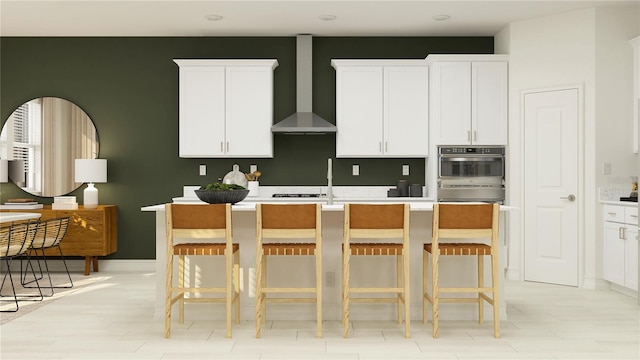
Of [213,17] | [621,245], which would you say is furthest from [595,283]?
[213,17]

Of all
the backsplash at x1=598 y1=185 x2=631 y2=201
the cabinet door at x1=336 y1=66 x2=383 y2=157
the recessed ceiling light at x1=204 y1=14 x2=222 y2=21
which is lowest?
the backsplash at x1=598 y1=185 x2=631 y2=201

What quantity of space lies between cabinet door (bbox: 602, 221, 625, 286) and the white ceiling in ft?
7.12

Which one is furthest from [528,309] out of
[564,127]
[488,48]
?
[488,48]

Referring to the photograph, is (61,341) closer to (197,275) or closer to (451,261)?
(197,275)

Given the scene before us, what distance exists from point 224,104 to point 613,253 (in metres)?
4.26

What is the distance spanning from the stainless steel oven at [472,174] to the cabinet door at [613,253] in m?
1.14

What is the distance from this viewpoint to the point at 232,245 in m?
3.93

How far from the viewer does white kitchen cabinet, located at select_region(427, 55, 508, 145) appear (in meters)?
6.25

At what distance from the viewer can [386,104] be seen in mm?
6426

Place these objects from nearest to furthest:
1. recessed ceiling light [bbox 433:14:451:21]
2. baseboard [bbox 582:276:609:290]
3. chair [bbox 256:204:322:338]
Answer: chair [bbox 256:204:322:338], baseboard [bbox 582:276:609:290], recessed ceiling light [bbox 433:14:451:21]

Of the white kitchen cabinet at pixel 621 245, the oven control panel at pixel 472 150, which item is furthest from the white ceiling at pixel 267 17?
the white kitchen cabinet at pixel 621 245

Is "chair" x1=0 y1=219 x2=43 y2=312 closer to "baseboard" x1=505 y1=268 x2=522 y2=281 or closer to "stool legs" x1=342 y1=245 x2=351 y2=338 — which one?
"stool legs" x1=342 y1=245 x2=351 y2=338

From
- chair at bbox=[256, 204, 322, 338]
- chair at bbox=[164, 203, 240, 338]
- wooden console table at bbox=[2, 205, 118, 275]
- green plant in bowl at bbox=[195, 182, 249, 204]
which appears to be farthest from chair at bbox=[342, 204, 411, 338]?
wooden console table at bbox=[2, 205, 118, 275]

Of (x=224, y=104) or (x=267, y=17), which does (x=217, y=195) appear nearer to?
(x=224, y=104)
